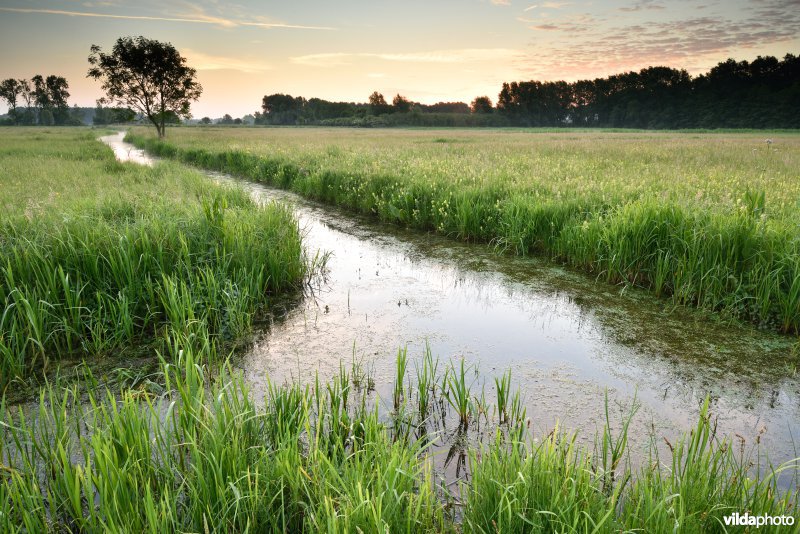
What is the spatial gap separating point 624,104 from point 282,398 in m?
112

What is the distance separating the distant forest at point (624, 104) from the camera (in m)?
74.3

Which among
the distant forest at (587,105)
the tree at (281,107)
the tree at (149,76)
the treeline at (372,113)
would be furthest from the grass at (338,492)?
the tree at (281,107)

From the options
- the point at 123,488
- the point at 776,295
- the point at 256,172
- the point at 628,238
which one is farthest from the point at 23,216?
the point at 256,172

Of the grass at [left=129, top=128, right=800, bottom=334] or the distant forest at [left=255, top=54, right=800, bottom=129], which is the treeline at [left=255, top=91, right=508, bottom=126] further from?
the grass at [left=129, top=128, right=800, bottom=334]

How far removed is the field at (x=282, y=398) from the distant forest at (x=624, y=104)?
274 ft

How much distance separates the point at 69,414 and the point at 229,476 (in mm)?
1955

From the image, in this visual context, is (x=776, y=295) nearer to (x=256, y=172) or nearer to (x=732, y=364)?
(x=732, y=364)

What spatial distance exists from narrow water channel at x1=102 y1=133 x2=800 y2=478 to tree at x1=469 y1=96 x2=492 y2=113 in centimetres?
12875

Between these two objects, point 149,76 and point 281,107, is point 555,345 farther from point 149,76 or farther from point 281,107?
point 281,107

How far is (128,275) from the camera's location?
4973mm

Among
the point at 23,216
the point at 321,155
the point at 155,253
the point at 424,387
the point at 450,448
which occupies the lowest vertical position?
the point at 450,448

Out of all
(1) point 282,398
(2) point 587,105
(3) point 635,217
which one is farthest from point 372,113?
(1) point 282,398

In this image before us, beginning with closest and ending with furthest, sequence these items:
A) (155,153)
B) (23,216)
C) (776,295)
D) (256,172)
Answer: (776,295) < (23,216) < (256,172) < (155,153)

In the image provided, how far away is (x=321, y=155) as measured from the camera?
1786cm
